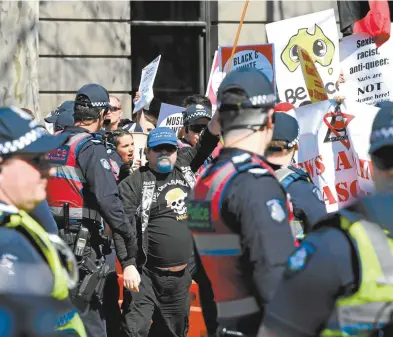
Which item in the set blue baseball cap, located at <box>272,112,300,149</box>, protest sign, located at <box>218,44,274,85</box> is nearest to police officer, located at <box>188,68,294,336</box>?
blue baseball cap, located at <box>272,112,300,149</box>

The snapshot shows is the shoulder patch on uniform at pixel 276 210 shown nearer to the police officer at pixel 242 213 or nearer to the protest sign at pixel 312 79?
the police officer at pixel 242 213

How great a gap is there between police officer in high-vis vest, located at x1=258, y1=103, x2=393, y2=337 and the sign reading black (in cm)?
76

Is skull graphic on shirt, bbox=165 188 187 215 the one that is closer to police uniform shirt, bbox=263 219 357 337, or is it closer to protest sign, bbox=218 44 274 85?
protest sign, bbox=218 44 274 85

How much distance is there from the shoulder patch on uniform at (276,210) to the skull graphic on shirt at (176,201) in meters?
4.37

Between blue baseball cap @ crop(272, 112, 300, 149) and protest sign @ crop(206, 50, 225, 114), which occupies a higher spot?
protest sign @ crop(206, 50, 225, 114)

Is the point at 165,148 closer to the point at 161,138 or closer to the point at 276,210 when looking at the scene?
the point at 161,138

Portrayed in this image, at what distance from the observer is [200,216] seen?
3859 mm

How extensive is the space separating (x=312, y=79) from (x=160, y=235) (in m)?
2.04

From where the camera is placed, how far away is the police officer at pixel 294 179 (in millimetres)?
5547

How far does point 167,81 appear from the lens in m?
14.5

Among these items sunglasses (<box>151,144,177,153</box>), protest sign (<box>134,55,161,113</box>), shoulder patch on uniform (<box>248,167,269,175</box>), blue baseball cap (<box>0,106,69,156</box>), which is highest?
protest sign (<box>134,55,161,113</box>)

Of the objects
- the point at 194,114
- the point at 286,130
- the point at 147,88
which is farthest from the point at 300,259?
the point at 147,88

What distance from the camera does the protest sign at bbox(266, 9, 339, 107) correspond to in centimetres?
952

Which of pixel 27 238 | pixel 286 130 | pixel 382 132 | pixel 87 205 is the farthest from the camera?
pixel 87 205
